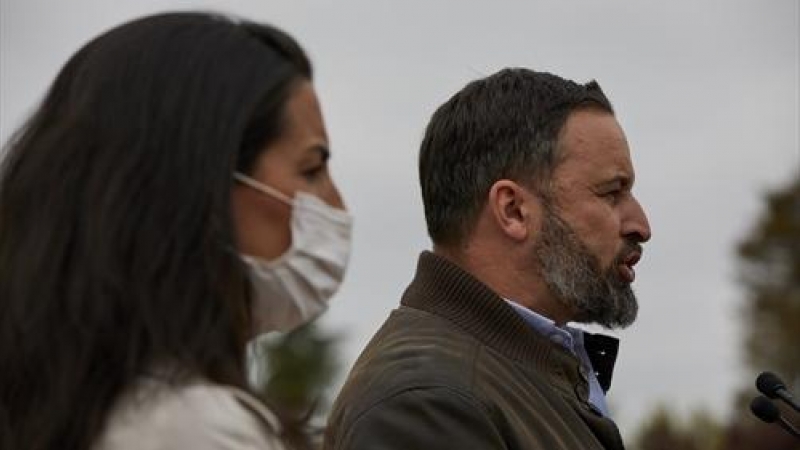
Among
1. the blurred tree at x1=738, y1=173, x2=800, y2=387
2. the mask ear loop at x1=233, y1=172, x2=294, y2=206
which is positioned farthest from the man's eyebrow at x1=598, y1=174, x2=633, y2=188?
the blurred tree at x1=738, y1=173, x2=800, y2=387

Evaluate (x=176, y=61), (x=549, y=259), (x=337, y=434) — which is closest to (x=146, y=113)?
(x=176, y=61)

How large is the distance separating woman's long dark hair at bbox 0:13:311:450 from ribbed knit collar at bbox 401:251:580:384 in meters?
1.81

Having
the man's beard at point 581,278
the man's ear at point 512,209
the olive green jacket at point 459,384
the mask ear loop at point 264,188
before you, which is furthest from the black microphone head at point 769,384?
the mask ear loop at point 264,188

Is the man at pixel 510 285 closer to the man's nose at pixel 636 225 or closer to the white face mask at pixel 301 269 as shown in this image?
the man's nose at pixel 636 225

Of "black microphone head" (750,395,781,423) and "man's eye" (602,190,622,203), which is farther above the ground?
"man's eye" (602,190,622,203)

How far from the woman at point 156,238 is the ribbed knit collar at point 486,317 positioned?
5.61 ft

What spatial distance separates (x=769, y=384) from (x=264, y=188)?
2.32 metres

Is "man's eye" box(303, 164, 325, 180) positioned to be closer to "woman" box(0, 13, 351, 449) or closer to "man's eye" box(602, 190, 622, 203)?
"woman" box(0, 13, 351, 449)

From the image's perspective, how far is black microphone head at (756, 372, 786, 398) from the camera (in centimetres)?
505

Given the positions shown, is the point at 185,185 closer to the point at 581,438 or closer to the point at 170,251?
the point at 170,251

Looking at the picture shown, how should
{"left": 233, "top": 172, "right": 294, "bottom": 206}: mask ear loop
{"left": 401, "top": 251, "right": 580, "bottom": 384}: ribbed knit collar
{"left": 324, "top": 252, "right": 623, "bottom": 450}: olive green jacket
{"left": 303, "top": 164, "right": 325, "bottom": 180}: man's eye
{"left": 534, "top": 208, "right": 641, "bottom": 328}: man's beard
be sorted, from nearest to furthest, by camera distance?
{"left": 233, "top": 172, "right": 294, "bottom": 206}: mask ear loop < {"left": 303, "top": 164, "right": 325, "bottom": 180}: man's eye < {"left": 324, "top": 252, "right": 623, "bottom": 450}: olive green jacket < {"left": 401, "top": 251, "right": 580, "bottom": 384}: ribbed knit collar < {"left": 534, "top": 208, "right": 641, "bottom": 328}: man's beard

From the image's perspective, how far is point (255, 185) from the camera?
3.03m

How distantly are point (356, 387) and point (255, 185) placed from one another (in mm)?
1651

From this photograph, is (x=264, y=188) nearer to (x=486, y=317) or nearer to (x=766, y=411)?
(x=486, y=317)
